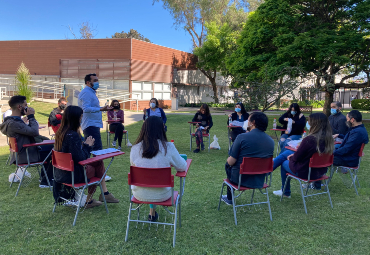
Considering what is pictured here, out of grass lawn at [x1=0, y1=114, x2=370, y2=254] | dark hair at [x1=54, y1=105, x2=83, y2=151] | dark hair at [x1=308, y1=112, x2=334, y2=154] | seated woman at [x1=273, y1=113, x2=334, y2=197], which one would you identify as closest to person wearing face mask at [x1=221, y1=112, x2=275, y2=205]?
grass lawn at [x1=0, y1=114, x2=370, y2=254]

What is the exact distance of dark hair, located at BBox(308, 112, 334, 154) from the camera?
378cm

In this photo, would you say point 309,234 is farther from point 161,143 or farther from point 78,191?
point 78,191

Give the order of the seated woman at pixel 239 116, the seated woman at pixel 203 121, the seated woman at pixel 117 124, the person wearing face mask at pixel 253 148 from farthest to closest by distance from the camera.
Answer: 1. the seated woman at pixel 117 124
2. the seated woman at pixel 203 121
3. the seated woman at pixel 239 116
4. the person wearing face mask at pixel 253 148

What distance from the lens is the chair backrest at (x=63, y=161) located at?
3.22m

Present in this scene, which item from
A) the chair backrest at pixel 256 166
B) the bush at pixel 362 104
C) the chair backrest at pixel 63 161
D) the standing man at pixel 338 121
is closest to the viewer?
the chair backrest at pixel 63 161

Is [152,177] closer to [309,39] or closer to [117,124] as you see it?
[117,124]

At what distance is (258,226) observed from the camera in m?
3.37

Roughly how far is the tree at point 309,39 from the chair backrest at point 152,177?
10316 millimetres

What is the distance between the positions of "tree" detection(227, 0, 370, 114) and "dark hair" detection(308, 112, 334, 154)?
8318 mm

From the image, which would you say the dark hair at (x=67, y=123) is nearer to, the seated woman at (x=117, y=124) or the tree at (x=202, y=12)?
the seated woman at (x=117, y=124)

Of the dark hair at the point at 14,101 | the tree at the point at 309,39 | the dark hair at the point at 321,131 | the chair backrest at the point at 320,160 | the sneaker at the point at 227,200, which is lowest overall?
the sneaker at the point at 227,200

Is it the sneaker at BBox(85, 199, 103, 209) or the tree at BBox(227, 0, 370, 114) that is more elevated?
the tree at BBox(227, 0, 370, 114)

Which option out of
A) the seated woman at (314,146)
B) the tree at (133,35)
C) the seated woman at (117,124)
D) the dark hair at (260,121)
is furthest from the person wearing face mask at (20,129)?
the tree at (133,35)

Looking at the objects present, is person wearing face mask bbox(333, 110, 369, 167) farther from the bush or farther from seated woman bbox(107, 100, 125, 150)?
the bush
